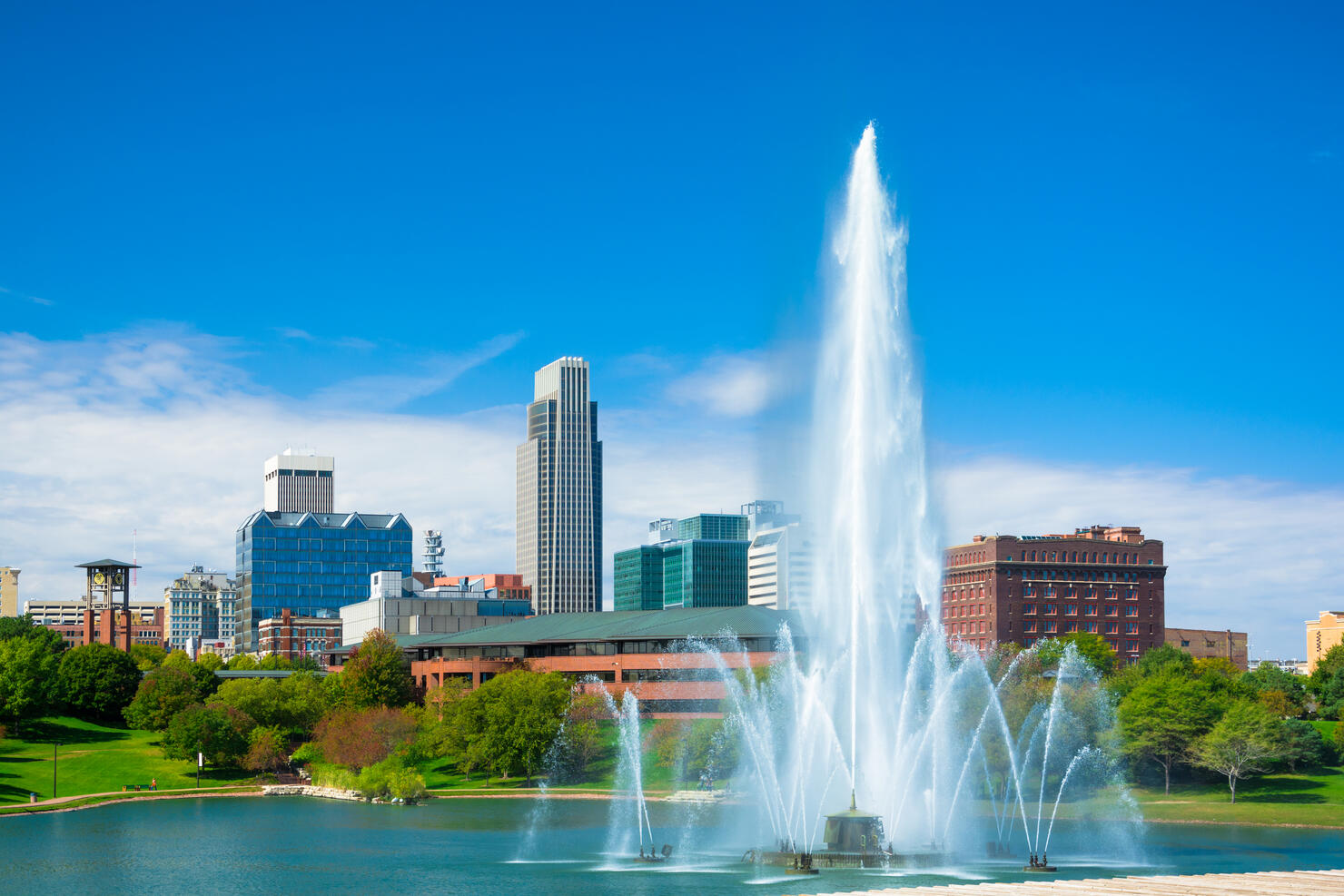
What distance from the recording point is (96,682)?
149125mm

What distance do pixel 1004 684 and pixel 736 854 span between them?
45.8 metres

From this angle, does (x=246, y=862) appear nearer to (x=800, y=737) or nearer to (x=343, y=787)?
(x=800, y=737)

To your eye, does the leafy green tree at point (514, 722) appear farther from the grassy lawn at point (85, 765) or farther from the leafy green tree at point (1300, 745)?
the leafy green tree at point (1300, 745)

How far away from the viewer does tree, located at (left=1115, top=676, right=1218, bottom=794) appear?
93.3 metres

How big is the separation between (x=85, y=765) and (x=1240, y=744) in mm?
91142

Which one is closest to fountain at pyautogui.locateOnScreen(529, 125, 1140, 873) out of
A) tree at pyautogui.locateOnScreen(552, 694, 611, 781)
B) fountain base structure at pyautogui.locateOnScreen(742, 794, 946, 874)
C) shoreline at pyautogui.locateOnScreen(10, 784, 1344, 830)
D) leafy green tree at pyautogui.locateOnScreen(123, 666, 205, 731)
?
fountain base structure at pyautogui.locateOnScreen(742, 794, 946, 874)

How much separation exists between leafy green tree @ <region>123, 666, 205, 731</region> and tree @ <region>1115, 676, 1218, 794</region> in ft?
298

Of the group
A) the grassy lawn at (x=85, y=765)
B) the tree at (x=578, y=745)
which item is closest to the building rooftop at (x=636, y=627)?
the tree at (x=578, y=745)

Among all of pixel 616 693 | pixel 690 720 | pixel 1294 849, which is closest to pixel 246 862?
pixel 1294 849

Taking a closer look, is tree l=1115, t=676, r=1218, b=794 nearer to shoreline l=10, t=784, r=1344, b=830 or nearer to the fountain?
shoreline l=10, t=784, r=1344, b=830

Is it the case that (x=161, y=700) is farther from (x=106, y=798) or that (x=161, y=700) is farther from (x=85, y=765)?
(x=106, y=798)

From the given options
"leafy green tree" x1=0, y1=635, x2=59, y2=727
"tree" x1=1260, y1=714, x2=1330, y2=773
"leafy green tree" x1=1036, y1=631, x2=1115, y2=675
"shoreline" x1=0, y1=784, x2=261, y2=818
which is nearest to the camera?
"shoreline" x1=0, y1=784, x2=261, y2=818

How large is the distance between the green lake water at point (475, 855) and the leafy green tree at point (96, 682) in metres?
63.5

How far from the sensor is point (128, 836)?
2854 inches
